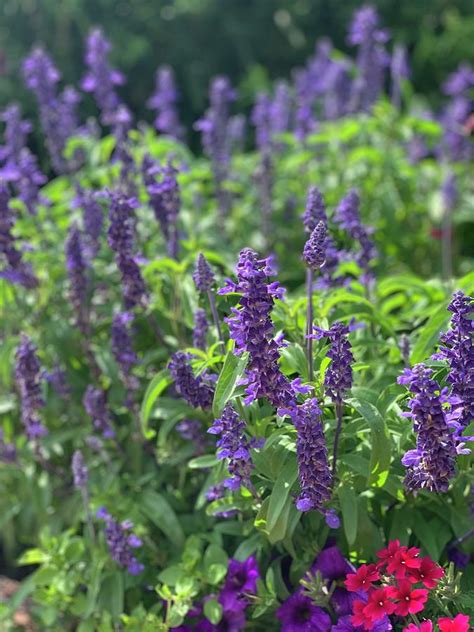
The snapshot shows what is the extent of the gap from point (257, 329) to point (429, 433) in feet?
1.92

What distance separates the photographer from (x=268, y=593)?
3.17 meters

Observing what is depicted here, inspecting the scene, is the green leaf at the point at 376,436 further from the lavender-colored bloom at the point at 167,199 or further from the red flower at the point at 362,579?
the lavender-colored bloom at the point at 167,199

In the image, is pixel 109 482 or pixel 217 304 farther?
pixel 109 482

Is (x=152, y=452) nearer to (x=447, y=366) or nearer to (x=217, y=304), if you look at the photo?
(x=217, y=304)

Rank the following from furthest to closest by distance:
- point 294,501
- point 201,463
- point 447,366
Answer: point 201,463 < point 294,501 < point 447,366

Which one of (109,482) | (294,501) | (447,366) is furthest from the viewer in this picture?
(109,482)

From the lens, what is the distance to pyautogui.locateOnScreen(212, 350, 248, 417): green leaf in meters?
2.72

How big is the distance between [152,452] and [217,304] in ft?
3.43

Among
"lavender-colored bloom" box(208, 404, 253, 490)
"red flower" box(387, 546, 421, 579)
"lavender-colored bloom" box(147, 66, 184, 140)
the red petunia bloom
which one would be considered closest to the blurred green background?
"lavender-colored bloom" box(147, 66, 184, 140)

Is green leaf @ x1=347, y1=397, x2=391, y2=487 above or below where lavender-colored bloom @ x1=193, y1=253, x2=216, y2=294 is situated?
below

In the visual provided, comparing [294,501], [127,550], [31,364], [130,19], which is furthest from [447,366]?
[130,19]

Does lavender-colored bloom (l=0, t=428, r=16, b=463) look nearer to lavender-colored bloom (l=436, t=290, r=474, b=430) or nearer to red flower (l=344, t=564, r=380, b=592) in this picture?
red flower (l=344, t=564, r=380, b=592)

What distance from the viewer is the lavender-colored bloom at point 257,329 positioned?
2.53 m

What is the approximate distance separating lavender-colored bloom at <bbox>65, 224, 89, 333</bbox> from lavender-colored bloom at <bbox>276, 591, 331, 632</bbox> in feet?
5.27
